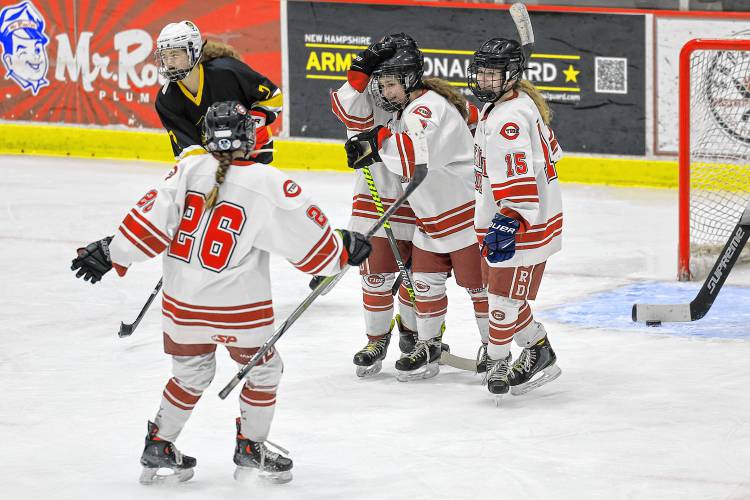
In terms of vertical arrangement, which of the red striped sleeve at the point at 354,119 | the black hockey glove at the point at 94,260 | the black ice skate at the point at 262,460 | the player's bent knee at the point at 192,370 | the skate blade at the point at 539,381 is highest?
the red striped sleeve at the point at 354,119

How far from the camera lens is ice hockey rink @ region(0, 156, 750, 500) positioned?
354 cm

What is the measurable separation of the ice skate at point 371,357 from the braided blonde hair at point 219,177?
4.41ft

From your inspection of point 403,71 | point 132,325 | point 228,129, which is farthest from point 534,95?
point 132,325

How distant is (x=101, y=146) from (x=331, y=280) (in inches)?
214

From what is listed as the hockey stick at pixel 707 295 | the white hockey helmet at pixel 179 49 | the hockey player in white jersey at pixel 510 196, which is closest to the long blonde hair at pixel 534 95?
the hockey player in white jersey at pixel 510 196

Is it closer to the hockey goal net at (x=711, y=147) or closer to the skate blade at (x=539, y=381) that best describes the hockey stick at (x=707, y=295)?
the hockey goal net at (x=711, y=147)

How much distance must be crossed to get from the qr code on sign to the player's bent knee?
15.2 ft

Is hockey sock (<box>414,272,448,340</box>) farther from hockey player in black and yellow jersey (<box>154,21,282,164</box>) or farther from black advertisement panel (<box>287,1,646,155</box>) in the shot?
black advertisement panel (<box>287,1,646,155</box>)

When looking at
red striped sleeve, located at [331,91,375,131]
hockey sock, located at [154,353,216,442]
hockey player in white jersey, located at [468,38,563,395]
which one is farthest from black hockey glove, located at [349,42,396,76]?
hockey sock, located at [154,353,216,442]

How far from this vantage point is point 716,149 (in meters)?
6.12

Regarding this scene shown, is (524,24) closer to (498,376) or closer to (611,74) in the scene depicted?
(498,376)

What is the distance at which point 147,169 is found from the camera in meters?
8.48

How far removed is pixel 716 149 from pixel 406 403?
8.34 ft

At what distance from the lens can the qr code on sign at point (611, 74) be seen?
24.8 feet
